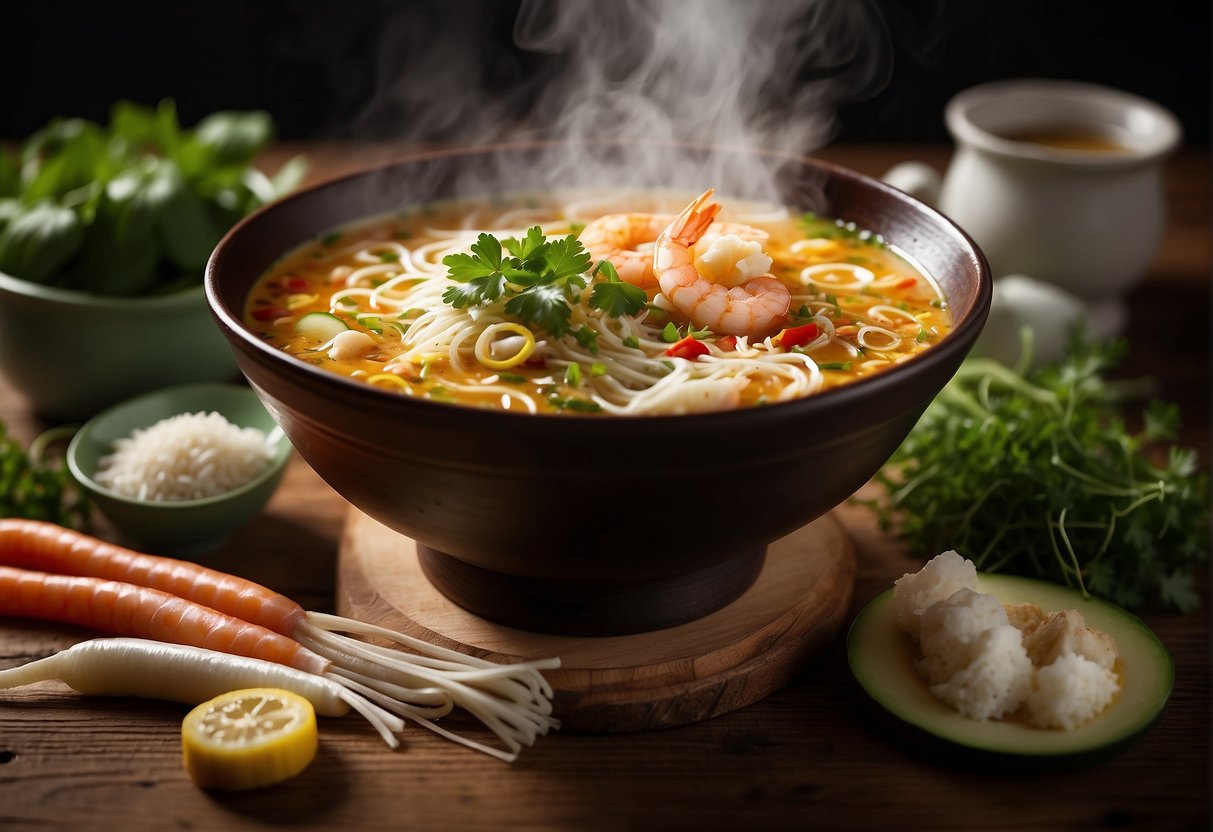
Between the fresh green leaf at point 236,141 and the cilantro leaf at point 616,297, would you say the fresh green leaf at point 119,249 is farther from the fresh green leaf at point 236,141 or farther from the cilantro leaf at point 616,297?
the cilantro leaf at point 616,297

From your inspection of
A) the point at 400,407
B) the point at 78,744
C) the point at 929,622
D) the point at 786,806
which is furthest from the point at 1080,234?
the point at 78,744

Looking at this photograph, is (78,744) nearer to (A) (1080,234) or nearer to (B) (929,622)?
(B) (929,622)


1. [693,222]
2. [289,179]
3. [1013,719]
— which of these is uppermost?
[693,222]

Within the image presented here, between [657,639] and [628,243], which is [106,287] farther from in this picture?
[657,639]

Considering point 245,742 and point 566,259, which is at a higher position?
point 566,259

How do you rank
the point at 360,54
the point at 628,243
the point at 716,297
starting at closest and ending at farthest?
1. the point at 716,297
2. the point at 628,243
3. the point at 360,54

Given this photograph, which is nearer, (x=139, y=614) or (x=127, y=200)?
(x=139, y=614)

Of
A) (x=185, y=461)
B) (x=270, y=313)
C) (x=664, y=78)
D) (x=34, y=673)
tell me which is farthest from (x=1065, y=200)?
(x=34, y=673)
